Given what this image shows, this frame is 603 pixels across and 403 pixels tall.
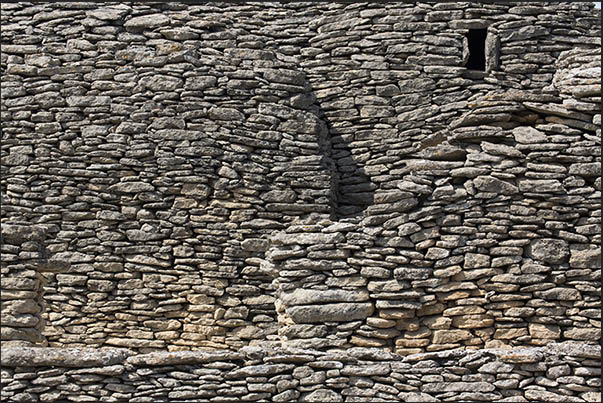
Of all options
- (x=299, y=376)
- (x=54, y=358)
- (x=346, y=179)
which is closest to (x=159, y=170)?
(x=346, y=179)

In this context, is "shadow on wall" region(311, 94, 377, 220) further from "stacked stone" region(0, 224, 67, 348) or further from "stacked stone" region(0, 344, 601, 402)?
"stacked stone" region(0, 224, 67, 348)

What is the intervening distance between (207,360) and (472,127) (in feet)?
14.2

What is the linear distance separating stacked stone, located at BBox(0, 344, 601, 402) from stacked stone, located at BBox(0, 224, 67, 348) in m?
1.81

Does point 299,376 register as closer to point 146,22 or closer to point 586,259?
point 586,259

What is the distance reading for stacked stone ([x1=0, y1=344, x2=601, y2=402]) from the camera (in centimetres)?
907

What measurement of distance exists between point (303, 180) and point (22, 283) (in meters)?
4.03

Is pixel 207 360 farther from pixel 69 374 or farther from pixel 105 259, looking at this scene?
pixel 105 259

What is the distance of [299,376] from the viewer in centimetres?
921

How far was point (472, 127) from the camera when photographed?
35.4 feet

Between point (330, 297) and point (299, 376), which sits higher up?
point (330, 297)

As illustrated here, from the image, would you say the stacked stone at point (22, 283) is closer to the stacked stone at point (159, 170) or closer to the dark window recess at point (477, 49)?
the stacked stone at point (159, 170)

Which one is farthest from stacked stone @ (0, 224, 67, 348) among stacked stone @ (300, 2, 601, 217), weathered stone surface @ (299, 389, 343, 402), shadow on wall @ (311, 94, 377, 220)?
stacked stone @ (300, 2, 601, 217)

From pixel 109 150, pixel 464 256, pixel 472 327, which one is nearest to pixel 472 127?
pixel 464 256

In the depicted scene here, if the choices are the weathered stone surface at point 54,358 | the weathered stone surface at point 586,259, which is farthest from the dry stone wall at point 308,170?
the weathered stone surface at point 54,358
